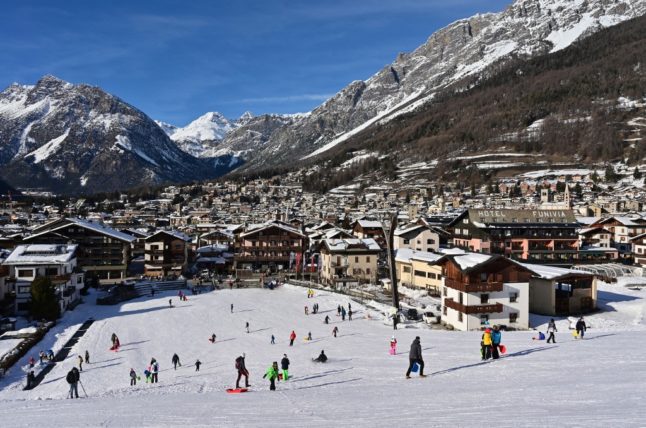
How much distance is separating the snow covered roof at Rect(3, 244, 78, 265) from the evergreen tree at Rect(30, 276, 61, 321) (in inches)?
260

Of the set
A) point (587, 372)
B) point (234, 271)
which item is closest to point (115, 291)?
point (234, 271)

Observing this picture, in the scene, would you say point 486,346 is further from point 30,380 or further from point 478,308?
point 30,380

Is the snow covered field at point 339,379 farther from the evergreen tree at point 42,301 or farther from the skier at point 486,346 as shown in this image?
the evergreen tree at point 42,301

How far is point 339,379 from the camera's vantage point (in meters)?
24.1

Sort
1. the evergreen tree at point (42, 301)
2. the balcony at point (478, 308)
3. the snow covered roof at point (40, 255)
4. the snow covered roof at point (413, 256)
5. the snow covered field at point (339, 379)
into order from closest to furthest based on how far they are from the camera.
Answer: the snow covered field at point (339, 379) → the balcony at point (478, 308) → the evergreen tree at point (42, 301) → the snow covered roof at point (40, 255) → the snow covered roof at point (413, 256)

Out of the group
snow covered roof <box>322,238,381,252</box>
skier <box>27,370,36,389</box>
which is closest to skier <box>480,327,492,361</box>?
skier <box>27,370,36,389</box>

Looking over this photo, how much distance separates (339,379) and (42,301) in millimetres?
34536

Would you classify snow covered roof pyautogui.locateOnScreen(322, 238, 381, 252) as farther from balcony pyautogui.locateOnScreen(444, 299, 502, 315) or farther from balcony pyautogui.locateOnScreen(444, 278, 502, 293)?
balcony pyautogui.locateOnScreen(444, 278, 502, 293)

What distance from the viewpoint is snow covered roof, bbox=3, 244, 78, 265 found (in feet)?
177

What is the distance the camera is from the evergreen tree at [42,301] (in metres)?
47.6

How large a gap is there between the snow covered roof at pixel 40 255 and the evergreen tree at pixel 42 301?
6591 mm

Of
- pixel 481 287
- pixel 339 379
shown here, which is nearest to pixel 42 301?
pixel 339 379

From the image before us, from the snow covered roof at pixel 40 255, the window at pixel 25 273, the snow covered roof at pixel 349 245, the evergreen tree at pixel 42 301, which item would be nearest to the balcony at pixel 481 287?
the snow covered roof at pixel 349 245

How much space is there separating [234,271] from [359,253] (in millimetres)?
20375
